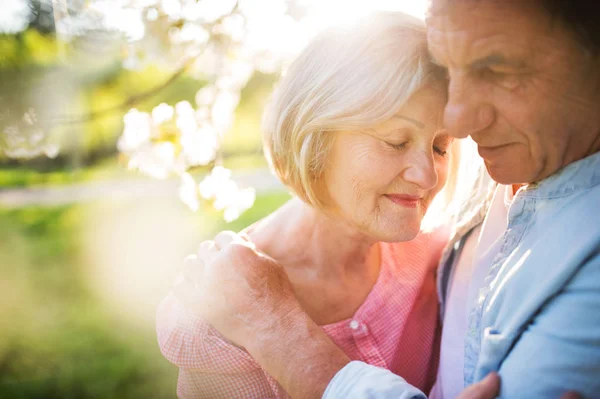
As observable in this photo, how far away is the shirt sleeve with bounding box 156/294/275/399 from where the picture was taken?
6.98 feet

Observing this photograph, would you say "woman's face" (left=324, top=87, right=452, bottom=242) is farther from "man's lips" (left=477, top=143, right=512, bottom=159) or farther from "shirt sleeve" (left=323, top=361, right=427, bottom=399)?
"shirt sleeve" (left=323, top=361, right=427, bottom=399)

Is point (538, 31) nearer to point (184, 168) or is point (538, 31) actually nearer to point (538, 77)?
point (538, 77)

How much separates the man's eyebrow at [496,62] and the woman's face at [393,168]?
59 cm

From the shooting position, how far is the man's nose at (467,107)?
155 cm

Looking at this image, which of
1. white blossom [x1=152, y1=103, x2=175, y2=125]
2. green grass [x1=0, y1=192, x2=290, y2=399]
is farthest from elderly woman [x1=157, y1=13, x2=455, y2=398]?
green grass [x1=0, y1=192, x2=290, y2=399]

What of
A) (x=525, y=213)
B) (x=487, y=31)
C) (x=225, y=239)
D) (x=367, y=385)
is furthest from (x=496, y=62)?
(x=225, y=239)

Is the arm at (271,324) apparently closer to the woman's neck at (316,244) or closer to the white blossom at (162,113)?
the woman's neck at (316,244)

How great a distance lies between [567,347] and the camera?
1.32 m

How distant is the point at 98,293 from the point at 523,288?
20.4 feet

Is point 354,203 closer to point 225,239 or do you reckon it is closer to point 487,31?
point 225,239

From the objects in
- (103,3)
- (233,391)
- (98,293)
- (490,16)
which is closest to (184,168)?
(103,3)

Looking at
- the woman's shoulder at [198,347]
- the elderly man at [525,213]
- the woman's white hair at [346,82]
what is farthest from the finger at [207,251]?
the woman's white hair at [346,82]

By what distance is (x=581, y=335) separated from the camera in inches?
51.1

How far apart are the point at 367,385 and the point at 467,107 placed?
3.06ft
